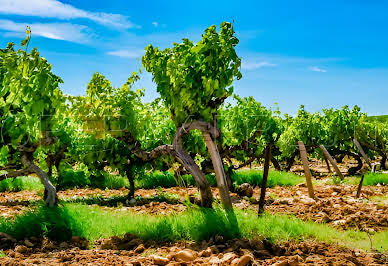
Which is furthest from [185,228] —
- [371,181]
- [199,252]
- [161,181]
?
[371,181]

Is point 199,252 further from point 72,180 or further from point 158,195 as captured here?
point 72,180

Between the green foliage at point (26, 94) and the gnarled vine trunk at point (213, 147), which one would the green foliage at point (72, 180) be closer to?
the green foliage at point (26, 94)

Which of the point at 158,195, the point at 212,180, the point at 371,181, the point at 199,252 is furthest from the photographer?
the point at 371,181

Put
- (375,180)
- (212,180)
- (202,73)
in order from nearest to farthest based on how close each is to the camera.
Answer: (202,73) → (212,180) → (375,180)

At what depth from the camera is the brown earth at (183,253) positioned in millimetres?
4207

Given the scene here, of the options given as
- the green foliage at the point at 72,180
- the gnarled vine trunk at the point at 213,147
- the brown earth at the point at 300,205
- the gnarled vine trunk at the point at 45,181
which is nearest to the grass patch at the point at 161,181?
the brown earth at the point at 300,205

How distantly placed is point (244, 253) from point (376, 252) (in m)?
1.72

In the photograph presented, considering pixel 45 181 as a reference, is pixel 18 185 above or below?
below

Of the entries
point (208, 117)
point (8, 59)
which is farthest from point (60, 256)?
point (208, 117)

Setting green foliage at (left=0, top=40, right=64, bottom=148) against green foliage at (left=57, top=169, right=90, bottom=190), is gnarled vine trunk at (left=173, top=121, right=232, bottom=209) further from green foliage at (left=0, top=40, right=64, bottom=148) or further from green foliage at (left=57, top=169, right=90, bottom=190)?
green foliage at (left=57, top=169, right=90, bottom=190)

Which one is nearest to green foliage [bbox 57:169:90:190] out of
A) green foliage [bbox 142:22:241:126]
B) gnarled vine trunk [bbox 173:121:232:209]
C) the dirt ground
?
gnarled vine trunk [bbox 173:121:232:209]

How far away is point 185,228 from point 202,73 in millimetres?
2711

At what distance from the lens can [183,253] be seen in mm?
4328

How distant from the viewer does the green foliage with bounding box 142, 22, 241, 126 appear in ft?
21.2
